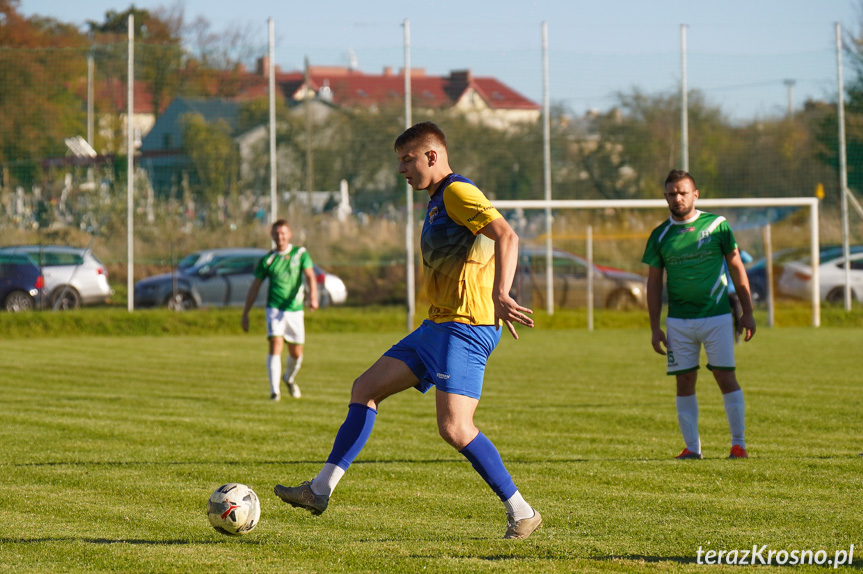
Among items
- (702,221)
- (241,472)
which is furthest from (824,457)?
(241,472)

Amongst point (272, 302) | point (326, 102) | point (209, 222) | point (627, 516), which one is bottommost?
point (627, 516)

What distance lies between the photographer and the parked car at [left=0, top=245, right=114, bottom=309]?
71.7 feet

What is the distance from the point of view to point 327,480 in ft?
16.9

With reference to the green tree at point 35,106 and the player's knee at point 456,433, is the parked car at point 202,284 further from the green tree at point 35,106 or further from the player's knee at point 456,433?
the player's knee at point 456,433

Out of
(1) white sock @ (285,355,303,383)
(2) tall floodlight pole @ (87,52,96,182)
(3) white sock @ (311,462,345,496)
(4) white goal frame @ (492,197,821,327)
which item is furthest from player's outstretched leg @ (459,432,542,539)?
(2) tall floodlight pole @ (87,52,96,182)

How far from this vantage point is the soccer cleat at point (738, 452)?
753 centimetres

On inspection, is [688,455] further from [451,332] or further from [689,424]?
[451,332]

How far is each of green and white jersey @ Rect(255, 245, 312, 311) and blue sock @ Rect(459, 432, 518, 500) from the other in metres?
6.92

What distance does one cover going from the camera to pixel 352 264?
2352 cm

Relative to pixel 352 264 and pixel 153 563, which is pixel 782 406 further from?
pixel 352 264

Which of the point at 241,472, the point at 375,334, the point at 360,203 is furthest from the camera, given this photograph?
the point at 360,203

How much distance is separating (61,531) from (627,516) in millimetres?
2935

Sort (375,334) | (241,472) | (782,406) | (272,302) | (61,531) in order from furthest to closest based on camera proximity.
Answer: (375,334) < (272,302) < (782,406) < (241,472) < (61,531)

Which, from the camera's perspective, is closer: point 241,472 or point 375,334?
point 241,472
